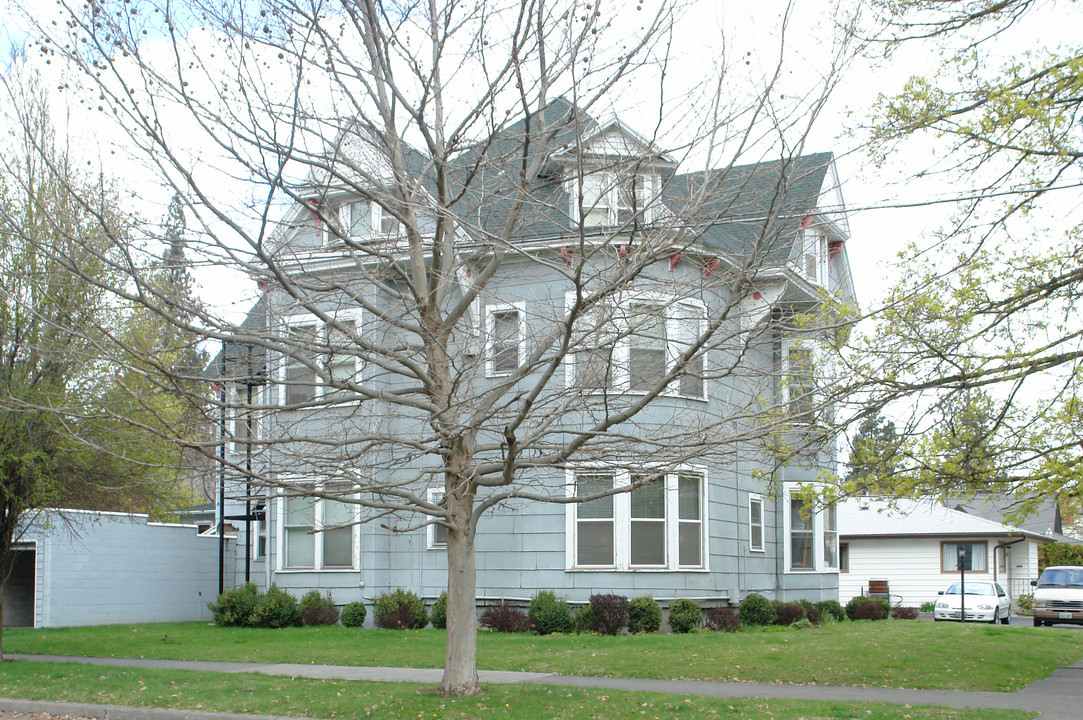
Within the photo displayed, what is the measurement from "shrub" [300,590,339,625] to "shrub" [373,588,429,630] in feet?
4.02

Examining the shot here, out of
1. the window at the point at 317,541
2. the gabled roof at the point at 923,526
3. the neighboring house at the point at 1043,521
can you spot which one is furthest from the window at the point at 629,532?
the neighboring house at the point at 1043,521

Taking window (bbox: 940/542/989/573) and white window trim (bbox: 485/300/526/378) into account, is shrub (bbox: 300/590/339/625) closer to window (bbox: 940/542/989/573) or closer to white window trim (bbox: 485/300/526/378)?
white window trim (bbox: 485/300/526/378)

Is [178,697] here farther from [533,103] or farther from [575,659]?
[533,103]

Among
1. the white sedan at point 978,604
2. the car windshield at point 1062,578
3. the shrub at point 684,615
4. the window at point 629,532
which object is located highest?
the window at point 629,532

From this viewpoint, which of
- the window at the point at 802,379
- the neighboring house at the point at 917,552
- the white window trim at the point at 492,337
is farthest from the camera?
the neighboring house at the point at 917,552

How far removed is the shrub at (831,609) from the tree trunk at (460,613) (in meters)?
14.6

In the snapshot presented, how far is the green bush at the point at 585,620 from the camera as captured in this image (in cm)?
1956

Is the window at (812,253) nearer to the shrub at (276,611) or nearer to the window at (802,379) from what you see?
the window at (802,379)

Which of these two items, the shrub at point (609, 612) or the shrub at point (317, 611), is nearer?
the shrub at point (609, 612)

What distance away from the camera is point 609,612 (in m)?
19.3

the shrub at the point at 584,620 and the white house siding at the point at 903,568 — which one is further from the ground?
the shrub at the point at 584,620

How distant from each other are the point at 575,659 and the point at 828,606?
11.2 metres

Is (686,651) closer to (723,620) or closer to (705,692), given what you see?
(705,692)

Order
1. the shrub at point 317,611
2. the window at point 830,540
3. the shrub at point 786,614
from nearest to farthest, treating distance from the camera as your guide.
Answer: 1. the shrub at point 317,611
2. the shrub at point 786,614
3. the window at point 830,540
